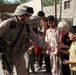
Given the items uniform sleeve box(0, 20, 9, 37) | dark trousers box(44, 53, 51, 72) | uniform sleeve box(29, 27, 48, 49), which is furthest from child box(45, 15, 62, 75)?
uniform sleeve box(0, 20, 9, 37)

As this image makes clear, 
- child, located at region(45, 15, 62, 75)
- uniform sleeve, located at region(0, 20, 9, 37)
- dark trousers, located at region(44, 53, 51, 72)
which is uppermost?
uniform sleeve, located at region(0, 20, 9, 37)

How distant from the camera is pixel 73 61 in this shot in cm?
487

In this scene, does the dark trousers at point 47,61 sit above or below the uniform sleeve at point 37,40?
below

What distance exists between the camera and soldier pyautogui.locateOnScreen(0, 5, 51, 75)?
5.28 meters

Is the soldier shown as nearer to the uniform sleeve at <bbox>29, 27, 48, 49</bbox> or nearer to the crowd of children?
the uniform sleeve at <bbox>29, 27, 48, 49</bbox>

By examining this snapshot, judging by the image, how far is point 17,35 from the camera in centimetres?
541

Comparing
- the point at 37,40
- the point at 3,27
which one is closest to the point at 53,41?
the point at 37,40

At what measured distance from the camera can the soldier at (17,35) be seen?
5.28m

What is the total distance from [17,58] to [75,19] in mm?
4240

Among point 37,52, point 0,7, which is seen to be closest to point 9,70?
point 37,52

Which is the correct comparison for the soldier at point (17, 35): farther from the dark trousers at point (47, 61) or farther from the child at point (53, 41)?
the dark trousers at point (47, 61)

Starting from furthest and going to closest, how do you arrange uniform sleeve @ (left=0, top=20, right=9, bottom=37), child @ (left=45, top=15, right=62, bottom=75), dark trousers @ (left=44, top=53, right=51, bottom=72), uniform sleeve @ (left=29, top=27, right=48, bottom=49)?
dark trousers @ (left=44, top=53, right=51, bottom=72) < child @ (left=45, top=15, right=62, bottom=75) < uniform sleeve @ (left=29, top=27, right=48, bottom=49) < uniform sleeve @ (left=0, top=20, right=9, bottom=37)

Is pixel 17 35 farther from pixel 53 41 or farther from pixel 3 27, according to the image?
pixel 53 41

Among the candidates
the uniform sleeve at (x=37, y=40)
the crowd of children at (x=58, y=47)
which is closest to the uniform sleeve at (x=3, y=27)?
the uniform sleeve at (x=37, y=40)
